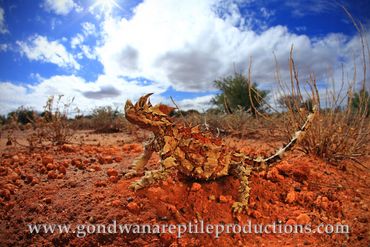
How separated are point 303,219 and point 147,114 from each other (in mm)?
2000

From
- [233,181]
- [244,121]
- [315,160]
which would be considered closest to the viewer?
[233,181]

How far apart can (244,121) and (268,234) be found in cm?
656

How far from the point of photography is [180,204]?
8.77ft

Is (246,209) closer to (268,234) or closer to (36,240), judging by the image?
(268,234)

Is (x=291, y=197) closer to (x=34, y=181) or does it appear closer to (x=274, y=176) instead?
(x=274, y=176)

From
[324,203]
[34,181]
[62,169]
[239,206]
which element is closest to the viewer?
[239,206]

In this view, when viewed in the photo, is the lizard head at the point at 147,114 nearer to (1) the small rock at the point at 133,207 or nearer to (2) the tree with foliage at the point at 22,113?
(1) the small rock at the point at 133,207

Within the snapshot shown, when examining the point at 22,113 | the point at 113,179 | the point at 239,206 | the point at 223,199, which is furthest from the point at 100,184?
the point at 22,113

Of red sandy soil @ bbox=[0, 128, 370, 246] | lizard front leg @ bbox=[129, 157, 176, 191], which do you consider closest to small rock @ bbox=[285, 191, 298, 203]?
red sandy soil @ bbox=[0, 128, 370, 246]

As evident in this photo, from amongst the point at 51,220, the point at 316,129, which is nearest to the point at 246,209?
the point at 51,220

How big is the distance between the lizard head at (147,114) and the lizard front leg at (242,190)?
96 cm

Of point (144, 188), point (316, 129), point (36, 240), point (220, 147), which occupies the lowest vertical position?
point (36, 240)

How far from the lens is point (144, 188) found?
9.12ft

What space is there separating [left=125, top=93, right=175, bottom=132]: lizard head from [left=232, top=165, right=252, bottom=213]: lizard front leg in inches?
37.7
